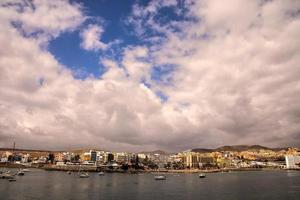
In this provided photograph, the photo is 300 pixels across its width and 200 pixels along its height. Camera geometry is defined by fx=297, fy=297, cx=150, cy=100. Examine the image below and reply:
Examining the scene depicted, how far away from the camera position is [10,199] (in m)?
54.3

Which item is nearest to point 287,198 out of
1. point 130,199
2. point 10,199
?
point 130,199

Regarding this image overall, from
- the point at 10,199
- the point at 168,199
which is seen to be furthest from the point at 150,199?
the point at 10,199

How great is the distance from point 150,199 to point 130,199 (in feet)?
12.8

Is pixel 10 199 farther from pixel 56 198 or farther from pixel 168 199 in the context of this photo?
pixel 168 199

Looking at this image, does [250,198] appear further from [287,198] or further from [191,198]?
[191,198]

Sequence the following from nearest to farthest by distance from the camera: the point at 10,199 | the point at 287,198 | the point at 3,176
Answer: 1. the point at 10,199
2. the point at 287,198
3. the point at 3,176

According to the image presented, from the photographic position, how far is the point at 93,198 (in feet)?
192

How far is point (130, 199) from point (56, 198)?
14.0 meters

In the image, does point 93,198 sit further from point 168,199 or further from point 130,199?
point 168,199

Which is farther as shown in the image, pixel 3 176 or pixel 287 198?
pixel 3 176

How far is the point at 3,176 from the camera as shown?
116 meters

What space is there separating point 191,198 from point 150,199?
8509 millimetres

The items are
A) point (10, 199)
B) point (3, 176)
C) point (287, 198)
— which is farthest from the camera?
point (3, 176)

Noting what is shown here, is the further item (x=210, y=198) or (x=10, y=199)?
(x=210, y=198)
